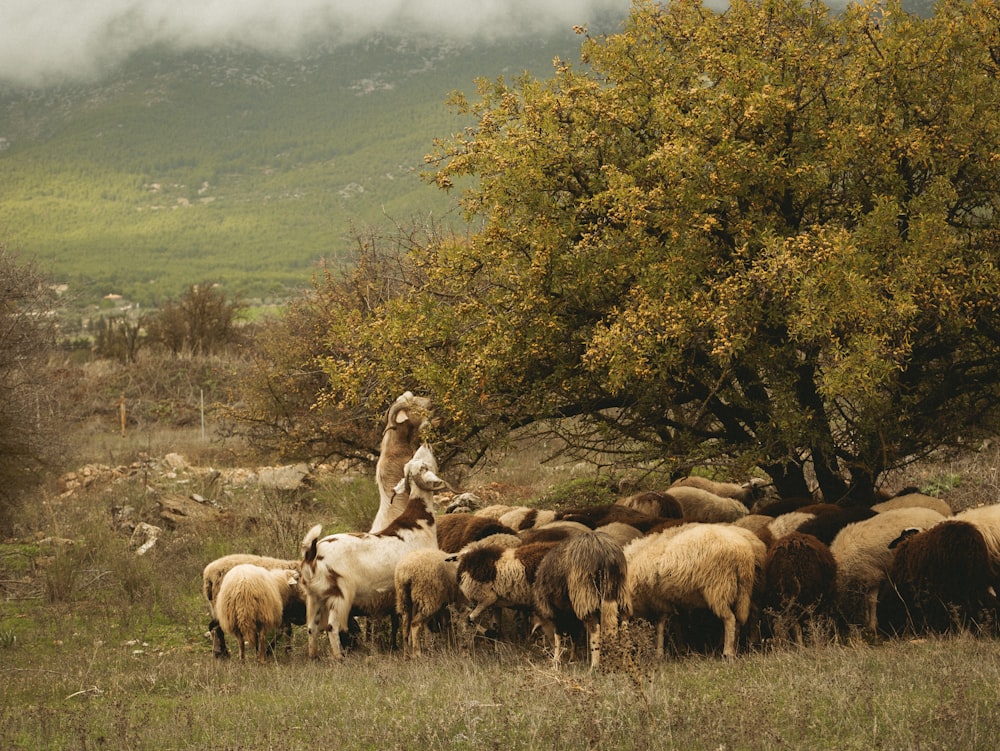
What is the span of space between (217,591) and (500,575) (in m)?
3.59

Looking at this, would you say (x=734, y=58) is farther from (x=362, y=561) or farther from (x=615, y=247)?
(x=362, y=561)

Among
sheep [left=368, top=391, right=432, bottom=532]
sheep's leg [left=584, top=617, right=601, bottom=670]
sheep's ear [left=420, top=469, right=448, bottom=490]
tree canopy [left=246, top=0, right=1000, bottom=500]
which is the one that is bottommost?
sheep's leg [left=584, top=617, right=601, bottom=670]

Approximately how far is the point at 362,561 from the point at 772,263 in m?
5.11

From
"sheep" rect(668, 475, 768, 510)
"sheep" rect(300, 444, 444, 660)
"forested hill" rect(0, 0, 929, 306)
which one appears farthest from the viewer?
"forested hill" rect(0, 0, 929, 306)

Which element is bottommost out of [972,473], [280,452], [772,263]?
[972,473]

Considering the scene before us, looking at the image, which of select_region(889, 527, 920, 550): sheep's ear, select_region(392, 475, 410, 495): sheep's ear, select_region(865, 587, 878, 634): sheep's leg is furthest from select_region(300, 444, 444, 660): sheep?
select_region(889, 527, 920, 550): sheep's ear

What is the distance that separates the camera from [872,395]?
11.7 meters

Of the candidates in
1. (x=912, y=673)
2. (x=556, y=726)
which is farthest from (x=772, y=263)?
(x=556, y=726)

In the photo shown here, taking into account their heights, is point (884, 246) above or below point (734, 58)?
below

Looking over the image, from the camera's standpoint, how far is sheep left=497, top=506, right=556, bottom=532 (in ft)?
48.1

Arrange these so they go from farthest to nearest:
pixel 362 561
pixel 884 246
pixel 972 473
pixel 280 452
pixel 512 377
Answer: pixel 280 452 → pixel 972 473 → pixel 512 377 → pixel 884 246 → pixel 362 561

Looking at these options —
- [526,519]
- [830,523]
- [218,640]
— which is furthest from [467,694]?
[526,519]

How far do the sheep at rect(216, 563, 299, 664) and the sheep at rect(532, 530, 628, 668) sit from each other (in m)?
2.89

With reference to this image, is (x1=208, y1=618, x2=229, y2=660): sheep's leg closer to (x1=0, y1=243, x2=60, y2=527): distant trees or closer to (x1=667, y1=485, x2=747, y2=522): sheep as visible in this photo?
(x1=0, y1=243, x2=60, y2=527): distant trees
